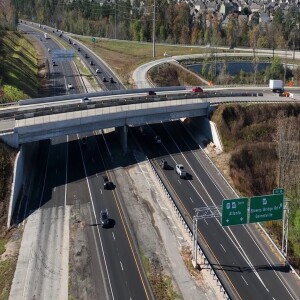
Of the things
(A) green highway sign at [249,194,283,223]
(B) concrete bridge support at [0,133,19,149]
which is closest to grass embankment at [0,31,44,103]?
(B) concrete bridge support at [0,133,19,149]

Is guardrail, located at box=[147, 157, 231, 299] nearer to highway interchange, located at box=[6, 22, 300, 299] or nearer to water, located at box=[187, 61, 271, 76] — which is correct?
highway interchange, located at box=[6, 22, 300, 299]

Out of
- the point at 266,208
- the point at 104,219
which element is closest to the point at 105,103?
the point at 104,219

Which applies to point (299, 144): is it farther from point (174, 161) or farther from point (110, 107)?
point (110, 107)

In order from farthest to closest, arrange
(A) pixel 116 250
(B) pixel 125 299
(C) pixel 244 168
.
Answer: (C) pixel 244 168, (A) pixel 116 250, (B) pixel 125 299

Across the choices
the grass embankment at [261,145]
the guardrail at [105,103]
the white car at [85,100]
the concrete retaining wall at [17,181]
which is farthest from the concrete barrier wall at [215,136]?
the concrete retaining wall at [17,181]

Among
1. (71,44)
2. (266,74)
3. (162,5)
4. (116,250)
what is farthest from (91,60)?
(116,250)

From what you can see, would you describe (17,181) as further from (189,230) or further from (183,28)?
(183,28)
